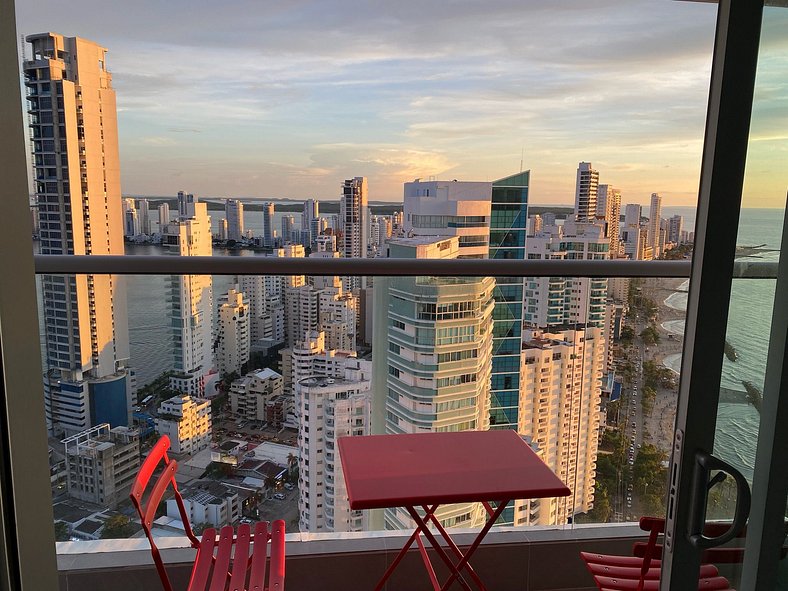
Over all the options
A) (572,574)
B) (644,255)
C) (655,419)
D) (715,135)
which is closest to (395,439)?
(572,574)

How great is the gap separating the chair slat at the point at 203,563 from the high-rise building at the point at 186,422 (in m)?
0.41

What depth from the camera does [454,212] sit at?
3.54 m

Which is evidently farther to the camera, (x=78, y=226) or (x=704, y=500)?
(x=78, y=226)

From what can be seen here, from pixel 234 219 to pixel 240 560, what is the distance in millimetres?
2205

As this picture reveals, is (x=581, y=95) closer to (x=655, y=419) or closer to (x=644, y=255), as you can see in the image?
(x=644, y=255)

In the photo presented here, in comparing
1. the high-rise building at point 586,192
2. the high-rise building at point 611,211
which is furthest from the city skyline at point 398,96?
the high-rise building at point 611,211

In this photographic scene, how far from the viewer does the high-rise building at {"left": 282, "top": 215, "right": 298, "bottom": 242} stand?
3.43 m

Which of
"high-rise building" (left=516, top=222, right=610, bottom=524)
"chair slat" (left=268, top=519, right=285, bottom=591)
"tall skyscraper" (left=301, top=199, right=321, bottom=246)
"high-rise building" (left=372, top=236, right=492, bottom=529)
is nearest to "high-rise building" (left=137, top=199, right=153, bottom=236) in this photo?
"tall skyscraper" (left=301, top=199, right=321, bottom=246)

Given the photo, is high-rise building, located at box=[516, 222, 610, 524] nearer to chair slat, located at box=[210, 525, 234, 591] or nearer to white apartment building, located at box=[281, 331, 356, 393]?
white apartment building, located at box=[281, 331, 356, 393]

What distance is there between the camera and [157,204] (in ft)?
12.6

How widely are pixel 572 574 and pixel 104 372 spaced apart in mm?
2291

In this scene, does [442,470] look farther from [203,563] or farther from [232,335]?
[232,335]

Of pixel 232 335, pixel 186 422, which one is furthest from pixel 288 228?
pixel 186 422

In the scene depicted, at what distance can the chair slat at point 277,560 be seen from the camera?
2.04 m
